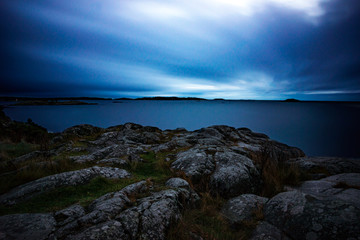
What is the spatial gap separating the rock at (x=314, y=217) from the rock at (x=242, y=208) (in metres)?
0.39

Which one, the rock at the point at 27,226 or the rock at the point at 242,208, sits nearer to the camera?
the rock at the point at 27,226

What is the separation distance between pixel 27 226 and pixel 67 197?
5.12ft

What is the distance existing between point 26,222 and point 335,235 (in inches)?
249

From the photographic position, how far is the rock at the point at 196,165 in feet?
21.1

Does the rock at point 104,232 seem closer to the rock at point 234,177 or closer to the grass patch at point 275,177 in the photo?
the rock at point 234,177

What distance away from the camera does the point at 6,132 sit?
62.6ft

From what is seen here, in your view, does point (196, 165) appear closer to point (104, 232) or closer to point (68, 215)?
point (104, 232)

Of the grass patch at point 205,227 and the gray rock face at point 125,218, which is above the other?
the gray rock face at point 125,218

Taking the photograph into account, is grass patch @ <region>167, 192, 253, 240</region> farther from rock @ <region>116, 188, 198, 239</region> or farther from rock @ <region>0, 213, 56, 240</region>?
rock @ <region>0, 213, 56, 240</region>

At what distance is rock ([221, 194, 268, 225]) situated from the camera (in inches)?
169

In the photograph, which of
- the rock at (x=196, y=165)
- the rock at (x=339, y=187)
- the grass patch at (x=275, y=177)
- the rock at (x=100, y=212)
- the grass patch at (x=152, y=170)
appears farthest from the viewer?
the grass patch at (x=152, y=170)

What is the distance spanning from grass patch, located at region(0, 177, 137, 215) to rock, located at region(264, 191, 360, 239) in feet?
15.2

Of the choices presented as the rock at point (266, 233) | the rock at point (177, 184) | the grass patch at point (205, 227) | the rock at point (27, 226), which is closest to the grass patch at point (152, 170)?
the rock at point (177, 184)

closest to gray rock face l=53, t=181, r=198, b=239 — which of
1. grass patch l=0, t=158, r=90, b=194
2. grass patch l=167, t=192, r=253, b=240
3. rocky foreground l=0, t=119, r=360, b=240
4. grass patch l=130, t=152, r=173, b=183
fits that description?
rocky foreground l=0, t=119, r=360, b=240
